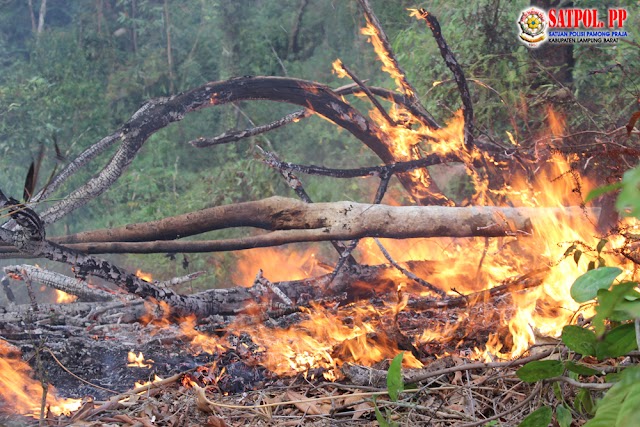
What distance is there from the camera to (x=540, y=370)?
4.52 ft

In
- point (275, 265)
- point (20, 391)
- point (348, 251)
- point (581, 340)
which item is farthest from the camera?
point (275, 265)

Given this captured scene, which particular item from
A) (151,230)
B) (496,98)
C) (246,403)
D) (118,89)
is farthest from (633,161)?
(118,89)

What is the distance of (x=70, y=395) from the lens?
3.08 metres

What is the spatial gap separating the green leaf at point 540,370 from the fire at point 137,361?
2495 mm

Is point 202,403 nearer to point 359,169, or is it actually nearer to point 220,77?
point 359,169

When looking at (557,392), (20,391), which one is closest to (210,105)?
(20,391)

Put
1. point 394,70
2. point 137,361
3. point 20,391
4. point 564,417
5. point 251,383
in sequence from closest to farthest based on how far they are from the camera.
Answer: point 564,417
point 251,383
point 20,391
point 137,361
point 394,70

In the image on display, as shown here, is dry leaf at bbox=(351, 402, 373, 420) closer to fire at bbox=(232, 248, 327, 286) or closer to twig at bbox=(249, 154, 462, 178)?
twig at bbox=(249, 154, 462, 178)

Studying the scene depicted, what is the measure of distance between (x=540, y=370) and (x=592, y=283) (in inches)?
18.0

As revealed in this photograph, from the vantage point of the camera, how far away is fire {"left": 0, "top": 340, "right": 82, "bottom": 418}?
2910 millimetres

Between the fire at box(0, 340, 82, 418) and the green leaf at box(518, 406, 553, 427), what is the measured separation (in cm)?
223

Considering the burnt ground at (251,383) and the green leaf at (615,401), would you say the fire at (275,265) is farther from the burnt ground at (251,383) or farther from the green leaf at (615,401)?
the green leaf at (615,401)

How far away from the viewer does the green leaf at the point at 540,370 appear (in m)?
1.36

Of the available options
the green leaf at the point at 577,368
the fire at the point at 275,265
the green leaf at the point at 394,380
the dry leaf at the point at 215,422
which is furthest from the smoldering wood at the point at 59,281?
the green leaf at the point at 577,368
